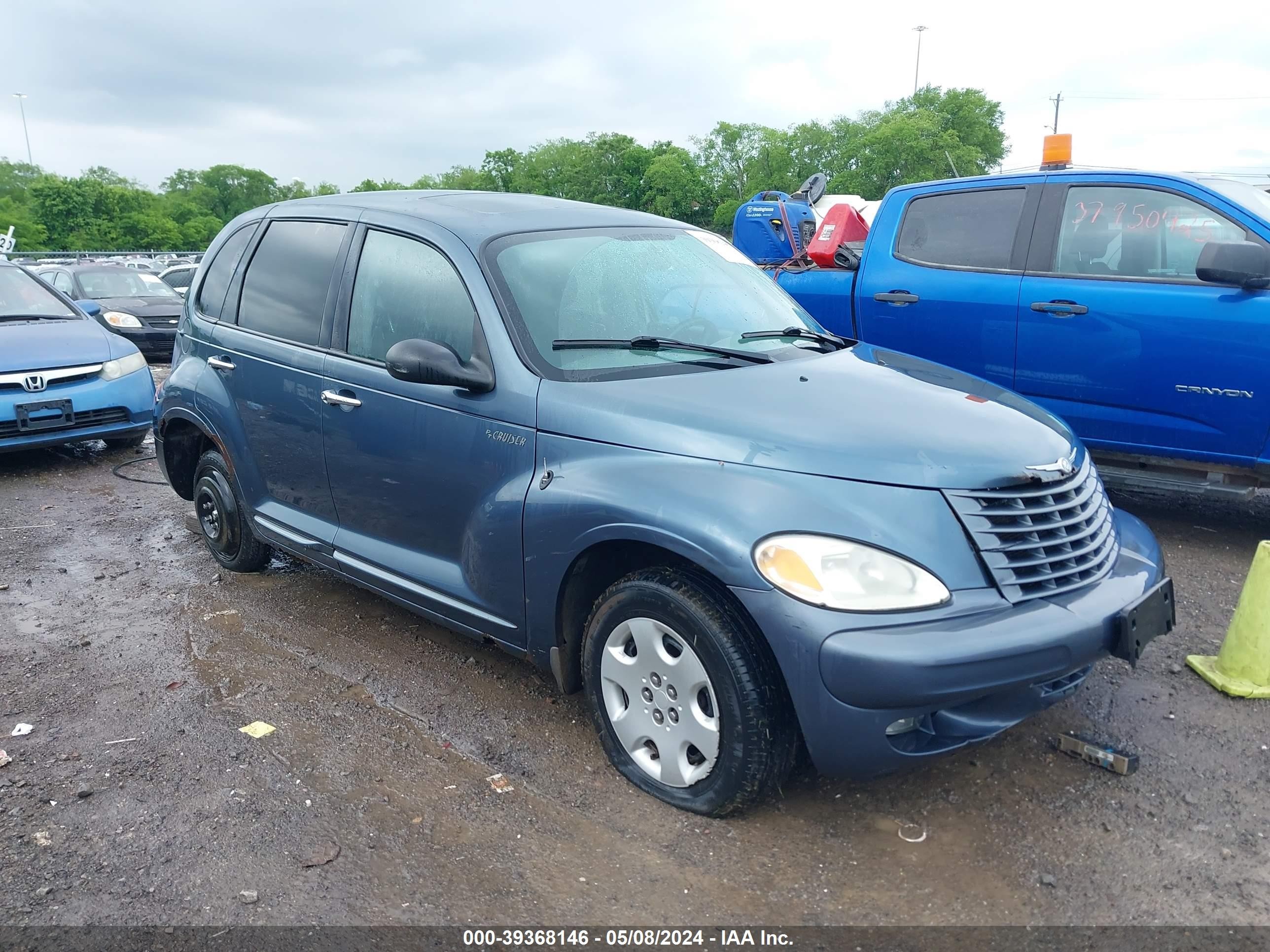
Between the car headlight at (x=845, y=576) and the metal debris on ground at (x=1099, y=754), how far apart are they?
111cm

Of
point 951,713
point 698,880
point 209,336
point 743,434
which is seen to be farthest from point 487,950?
point 209,336

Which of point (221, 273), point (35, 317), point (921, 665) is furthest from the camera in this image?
point (35, 317)

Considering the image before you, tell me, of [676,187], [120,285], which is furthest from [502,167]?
[120,285]

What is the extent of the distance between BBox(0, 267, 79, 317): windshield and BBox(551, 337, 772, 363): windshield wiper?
6738 mm

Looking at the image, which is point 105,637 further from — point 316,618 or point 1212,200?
point 1212,200

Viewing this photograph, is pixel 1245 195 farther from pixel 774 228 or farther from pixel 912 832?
pixel 774 228

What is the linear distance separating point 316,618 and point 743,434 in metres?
2.67

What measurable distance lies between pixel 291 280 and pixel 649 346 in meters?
1.85

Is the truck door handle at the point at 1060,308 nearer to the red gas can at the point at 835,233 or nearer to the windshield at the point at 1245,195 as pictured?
the windshield at the point at 1245,195

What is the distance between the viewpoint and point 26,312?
26.5ft

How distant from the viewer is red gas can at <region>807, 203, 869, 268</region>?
264 inches

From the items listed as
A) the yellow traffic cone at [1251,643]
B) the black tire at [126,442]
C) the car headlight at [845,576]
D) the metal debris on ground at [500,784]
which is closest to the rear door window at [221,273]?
the metal debris on ground at [500,784]

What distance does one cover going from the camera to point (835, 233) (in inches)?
278

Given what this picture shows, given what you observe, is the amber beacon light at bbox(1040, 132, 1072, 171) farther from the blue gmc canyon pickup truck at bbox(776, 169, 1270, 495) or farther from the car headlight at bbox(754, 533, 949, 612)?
the car headlight at bbox(754, 533, 949, 612)
